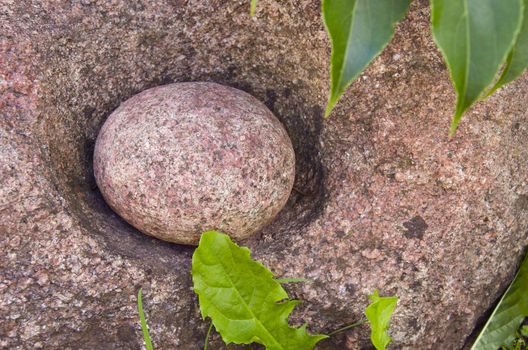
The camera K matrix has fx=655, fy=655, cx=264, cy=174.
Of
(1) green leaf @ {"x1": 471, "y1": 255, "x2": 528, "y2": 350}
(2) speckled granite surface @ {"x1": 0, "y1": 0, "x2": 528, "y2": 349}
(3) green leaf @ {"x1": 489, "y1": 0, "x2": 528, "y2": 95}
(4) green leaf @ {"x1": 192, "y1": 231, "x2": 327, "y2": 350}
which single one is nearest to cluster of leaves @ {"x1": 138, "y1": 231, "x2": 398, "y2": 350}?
(4) green leaf @ {"x1": 192, "y1": 231, "x2": 327, "y2": 350}

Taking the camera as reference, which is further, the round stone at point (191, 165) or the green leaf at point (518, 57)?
the round stone at point (191, 165)

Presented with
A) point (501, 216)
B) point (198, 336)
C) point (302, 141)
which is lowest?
point (198, 336)

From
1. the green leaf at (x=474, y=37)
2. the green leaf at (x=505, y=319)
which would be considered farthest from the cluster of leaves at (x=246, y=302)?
the green leaf at (x=474, y=37)

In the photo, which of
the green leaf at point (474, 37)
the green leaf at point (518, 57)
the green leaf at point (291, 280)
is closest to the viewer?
the green leaf at point (474, 37)

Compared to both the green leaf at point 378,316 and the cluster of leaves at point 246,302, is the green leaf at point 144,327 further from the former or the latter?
the green leaf at point 378,316

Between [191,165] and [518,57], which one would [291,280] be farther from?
[518,57]

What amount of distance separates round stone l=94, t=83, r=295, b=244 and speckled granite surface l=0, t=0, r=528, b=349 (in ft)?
0.34

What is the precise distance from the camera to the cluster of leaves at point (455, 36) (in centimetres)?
94

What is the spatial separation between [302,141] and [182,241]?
46 cm

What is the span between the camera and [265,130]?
1694mm

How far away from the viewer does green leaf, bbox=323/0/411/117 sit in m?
1.00

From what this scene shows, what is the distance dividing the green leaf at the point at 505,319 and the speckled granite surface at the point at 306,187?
35mm

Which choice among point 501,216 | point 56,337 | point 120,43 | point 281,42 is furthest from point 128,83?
point 501,216

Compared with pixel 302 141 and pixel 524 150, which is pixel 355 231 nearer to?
pixel 302 141
